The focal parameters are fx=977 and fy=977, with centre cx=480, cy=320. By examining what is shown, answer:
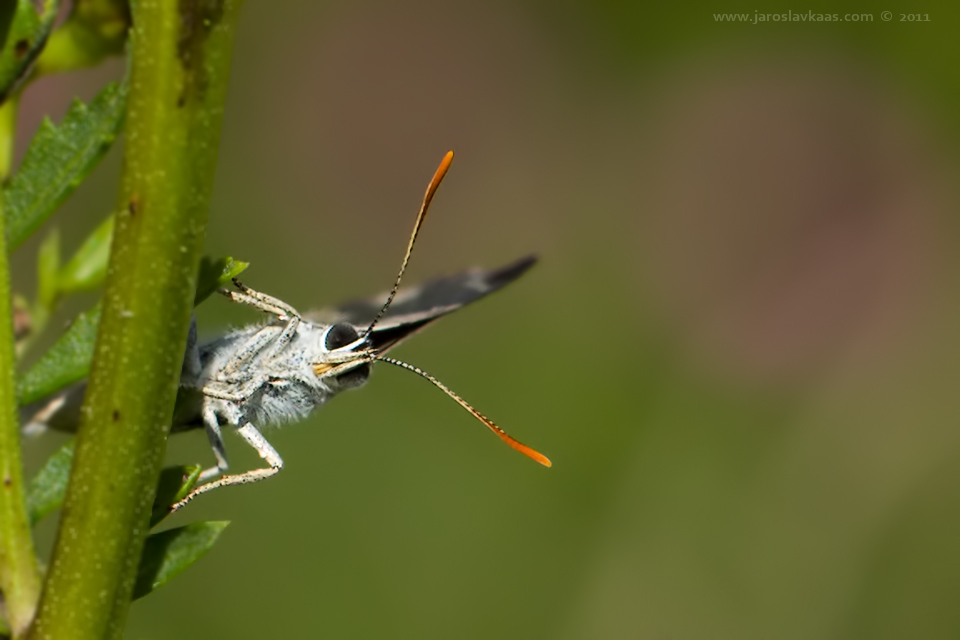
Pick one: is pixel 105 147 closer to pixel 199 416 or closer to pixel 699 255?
pixel 199 416

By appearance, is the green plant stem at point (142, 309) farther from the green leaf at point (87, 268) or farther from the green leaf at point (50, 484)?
the green leaf at point (87, 268)

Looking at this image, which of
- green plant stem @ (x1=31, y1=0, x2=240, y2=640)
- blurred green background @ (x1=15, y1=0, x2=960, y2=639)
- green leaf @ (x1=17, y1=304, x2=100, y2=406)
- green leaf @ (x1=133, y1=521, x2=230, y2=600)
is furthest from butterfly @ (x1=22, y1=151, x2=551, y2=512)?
blurred green background @ (x1=15, y1=0, x2=960, y2=639)

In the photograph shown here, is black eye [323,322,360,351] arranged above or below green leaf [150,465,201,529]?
above

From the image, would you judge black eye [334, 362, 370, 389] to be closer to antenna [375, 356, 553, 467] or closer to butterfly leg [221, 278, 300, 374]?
antenna [375, 356, 553, 467]

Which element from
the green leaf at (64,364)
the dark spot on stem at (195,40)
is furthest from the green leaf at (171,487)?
the dark spot on stem at (195,40)

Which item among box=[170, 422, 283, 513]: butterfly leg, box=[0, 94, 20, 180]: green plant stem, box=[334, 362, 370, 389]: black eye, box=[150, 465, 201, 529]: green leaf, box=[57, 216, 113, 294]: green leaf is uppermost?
box=[0, 94, 20, 180]: green plant stem

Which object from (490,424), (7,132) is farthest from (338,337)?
(7,132)
